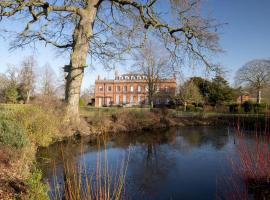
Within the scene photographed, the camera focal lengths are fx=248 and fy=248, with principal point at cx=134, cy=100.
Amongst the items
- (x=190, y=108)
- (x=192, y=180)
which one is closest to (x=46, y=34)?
(x=192, y=180)

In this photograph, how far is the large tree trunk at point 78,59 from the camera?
509 inches

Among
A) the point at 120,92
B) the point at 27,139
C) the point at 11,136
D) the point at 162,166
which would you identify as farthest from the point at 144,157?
the point at 120,92

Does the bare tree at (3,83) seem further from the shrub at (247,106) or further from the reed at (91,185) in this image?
the reed at (91,185)

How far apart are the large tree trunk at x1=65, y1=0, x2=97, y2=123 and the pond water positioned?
6.90 ft

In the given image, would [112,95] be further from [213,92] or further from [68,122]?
[68,122]

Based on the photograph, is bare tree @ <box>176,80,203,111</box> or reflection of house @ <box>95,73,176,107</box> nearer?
bare tree @ <box>176,80,203,111</box>

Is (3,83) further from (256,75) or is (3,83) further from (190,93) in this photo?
(256,75)

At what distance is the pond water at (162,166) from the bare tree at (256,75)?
27657mm

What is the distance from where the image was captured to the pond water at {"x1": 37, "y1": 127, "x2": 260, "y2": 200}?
6.23 meters

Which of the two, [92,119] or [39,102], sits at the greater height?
Result: [39,102]

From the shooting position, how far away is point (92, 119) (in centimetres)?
1627

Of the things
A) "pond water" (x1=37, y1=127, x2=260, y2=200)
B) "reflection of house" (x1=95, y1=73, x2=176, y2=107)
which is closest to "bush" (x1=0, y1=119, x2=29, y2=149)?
"pond water" (x1=37, y1=127, x2=260, y2=200)

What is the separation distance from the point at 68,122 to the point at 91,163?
17.1 feet

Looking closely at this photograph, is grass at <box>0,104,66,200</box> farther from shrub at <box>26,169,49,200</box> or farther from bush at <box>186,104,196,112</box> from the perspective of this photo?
bush at <box>186,104,196,112</box>
